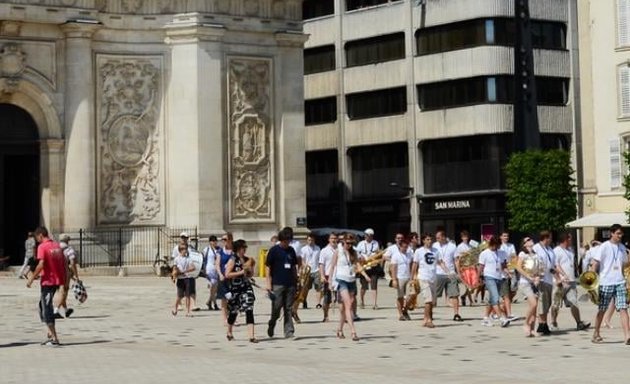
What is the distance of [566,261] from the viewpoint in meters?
27.4

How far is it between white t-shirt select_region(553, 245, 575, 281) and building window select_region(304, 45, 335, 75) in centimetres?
4842

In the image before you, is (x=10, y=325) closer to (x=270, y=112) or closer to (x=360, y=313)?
(x=360, y=313)

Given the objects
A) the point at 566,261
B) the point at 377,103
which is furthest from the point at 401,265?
the point at 377,103

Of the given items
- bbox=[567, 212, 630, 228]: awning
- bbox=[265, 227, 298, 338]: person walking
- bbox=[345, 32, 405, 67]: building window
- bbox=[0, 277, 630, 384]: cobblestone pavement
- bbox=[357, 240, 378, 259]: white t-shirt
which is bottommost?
bbox=[0, 277, 630, 384]: cobblestone pavement

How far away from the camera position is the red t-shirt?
82.1 ft

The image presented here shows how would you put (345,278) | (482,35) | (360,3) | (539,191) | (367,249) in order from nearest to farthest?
(345,278)
(367,249)
(539,191)
(482,35)
(360,3)

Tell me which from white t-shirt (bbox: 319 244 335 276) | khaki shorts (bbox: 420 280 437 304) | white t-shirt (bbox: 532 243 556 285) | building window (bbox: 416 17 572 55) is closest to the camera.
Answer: white t-shirt (bbox: 532 243 556 285)

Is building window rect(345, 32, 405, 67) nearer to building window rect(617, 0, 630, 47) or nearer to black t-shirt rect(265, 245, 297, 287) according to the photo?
building window rect(617, 0, 630, 47)

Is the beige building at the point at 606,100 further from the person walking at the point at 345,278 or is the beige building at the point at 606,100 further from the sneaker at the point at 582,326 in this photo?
the person walking at the point at 345,278

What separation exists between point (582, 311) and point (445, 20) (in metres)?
39.2

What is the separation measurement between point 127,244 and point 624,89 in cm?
2182

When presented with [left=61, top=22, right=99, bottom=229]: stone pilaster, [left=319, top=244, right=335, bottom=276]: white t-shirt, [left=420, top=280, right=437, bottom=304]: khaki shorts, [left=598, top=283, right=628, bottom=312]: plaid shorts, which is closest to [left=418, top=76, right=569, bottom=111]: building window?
[left=61, top=22, right=99, bottom=229]: stone pilaster

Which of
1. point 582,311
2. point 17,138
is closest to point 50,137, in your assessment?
point 17,138

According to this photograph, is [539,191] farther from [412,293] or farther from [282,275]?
[282,275]
